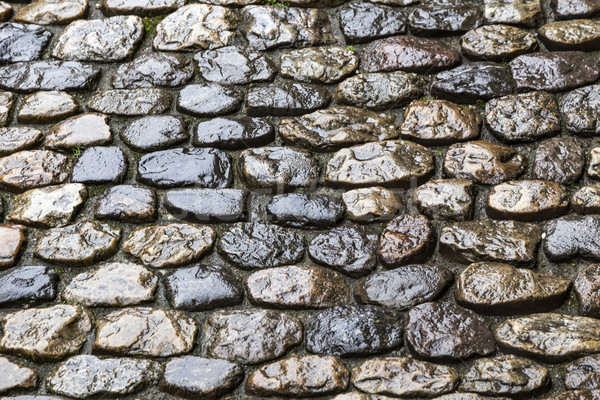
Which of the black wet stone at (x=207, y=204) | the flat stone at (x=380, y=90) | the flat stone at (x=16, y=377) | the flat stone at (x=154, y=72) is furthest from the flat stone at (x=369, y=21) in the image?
the flat stone at (x=16, y=377)

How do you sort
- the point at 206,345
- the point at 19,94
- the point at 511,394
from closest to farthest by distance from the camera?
the point at 511,394 < the point at 206,345 < the point at 19,94

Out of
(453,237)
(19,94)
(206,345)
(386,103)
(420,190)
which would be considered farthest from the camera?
(19,94)

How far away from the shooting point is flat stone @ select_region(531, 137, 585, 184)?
2.34 m

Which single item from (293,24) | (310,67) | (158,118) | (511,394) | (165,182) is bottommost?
(511,394)

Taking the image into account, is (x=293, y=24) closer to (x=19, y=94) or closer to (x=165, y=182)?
(x=165, y=182)

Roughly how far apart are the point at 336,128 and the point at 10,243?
1323mm

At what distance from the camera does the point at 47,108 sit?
2742 mm

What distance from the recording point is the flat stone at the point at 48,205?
94.2 inches

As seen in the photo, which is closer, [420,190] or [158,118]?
[420,190]

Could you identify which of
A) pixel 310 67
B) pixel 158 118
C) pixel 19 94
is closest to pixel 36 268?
pixel 158 118

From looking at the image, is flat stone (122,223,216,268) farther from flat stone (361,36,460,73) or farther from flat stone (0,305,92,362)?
flat stone (361,36,460,73)

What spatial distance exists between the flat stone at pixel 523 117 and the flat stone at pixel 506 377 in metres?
0.92

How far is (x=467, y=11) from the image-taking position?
289 cm

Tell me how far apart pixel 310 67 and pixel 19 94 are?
132 centimetres
